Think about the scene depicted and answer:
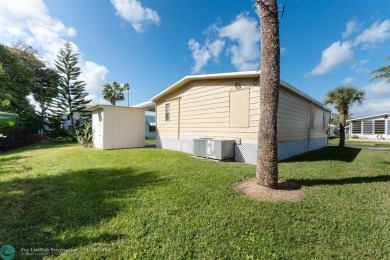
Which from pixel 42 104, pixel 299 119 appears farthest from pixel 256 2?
pixel 42 104

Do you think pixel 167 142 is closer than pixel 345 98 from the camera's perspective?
Yes

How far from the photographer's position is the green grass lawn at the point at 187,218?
2701mm

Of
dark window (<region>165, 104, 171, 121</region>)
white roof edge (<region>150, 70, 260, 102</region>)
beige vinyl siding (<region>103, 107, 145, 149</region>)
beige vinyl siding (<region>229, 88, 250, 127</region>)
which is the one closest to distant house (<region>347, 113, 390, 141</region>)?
beige vinyl siding (<region>229, 88, 250, 127</region>)

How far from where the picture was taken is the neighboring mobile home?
8219mm

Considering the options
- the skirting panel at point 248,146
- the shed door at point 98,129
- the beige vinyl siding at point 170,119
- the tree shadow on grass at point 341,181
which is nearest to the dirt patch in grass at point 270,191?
the tree shadow on grass at point 341,181

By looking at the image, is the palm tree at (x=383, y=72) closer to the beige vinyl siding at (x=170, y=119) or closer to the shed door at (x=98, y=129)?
the beige vinyl siding at (x=170, y=119)

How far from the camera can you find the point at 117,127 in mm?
12672

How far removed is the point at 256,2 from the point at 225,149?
5271 mm

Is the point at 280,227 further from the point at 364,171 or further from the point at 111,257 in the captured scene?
the point at 364,171

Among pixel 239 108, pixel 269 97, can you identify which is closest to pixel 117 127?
pixel 239 108

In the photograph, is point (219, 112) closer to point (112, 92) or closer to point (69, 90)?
point (69, 90)

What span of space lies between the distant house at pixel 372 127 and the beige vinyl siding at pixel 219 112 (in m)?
22.4

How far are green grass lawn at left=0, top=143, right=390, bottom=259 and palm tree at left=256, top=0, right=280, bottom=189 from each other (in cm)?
93

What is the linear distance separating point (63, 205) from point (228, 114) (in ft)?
22.4
